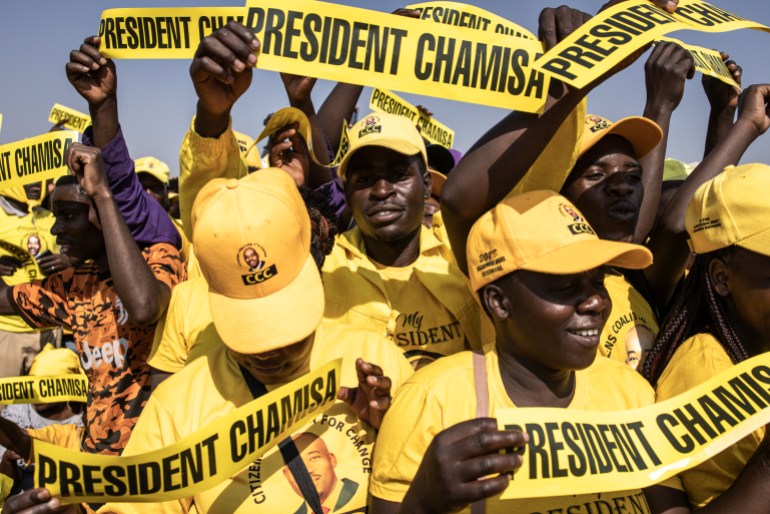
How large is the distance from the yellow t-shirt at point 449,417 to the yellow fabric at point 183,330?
1.16 meters

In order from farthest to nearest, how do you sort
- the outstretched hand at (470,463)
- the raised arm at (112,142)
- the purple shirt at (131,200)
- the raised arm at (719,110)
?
the raised arm at (719,110), the purple shirt at (131,200), the raised arm at (112,142), the outstretched hand at (470,463)

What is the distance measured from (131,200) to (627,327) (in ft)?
8.52

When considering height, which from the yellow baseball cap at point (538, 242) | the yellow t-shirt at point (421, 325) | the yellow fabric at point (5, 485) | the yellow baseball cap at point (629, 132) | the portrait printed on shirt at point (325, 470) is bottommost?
the yellow fabric at point (5, 485)

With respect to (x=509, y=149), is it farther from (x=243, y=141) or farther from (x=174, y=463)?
(x=243, y=141)

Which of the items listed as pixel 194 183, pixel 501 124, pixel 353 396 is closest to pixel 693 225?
pixel 501 124

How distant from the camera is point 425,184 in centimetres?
391

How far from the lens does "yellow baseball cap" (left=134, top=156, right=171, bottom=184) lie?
25.5 feet

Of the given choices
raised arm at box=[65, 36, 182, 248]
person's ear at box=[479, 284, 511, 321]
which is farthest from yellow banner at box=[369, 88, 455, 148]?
person's ear at box=[479, 284, 511, 321]

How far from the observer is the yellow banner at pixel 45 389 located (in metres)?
4.41

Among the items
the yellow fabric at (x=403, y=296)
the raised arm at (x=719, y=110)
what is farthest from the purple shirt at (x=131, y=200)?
the raised arm at (x=719, y=110)

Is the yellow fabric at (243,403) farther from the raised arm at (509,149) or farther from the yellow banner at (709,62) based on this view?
the yellow banner at (709,62)

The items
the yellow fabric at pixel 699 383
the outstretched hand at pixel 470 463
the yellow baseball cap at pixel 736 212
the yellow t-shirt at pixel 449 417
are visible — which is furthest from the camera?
the yellow baseball cap at pixel 736 212

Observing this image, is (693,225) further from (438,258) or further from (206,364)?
(206,364)

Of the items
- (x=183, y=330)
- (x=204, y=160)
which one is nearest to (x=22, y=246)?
(x=183, y=330)
